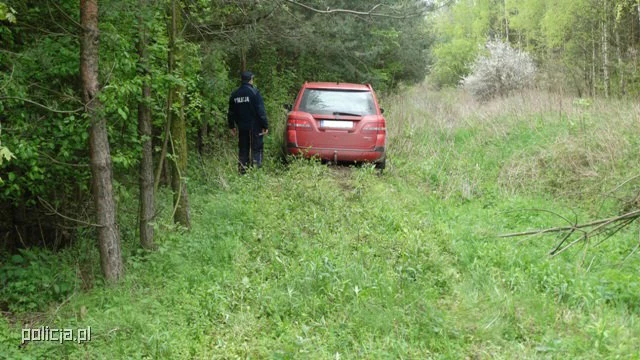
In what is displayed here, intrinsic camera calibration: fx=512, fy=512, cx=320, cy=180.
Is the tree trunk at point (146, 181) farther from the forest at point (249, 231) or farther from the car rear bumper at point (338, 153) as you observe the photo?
the car rear bumper at point (338, 153)

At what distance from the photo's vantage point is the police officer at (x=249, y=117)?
30.3 feet

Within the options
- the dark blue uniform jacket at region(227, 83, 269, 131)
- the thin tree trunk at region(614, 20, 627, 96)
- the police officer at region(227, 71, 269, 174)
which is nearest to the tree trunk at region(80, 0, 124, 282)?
the police officer at region(227, 71, 269, 174)

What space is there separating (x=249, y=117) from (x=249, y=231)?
3.37m

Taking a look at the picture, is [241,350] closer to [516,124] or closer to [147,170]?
[147,170]

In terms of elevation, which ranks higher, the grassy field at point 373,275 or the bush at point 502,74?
the bush at point 502,74

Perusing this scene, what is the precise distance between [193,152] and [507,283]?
816 centimetres

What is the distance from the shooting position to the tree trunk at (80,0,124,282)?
4945 millimetres

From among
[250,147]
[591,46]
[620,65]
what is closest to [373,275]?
[250,147]

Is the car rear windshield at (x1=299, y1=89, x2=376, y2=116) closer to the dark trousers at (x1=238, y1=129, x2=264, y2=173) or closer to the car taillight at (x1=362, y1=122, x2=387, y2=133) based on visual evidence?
the car taillight at (x1=362, y1=122, x2=387, y2=133)

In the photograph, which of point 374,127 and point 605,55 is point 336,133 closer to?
point 374,127

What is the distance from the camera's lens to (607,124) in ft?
34.0

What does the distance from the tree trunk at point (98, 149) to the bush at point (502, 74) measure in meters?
22.2

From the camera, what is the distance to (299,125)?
30.7 feet

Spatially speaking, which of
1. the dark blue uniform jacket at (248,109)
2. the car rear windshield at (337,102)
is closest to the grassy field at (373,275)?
the dark blue uniform jacket at (248,109)
